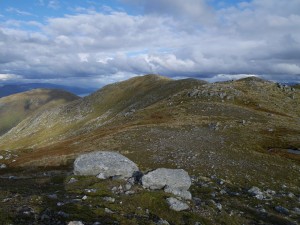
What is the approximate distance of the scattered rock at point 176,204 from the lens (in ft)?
80.3

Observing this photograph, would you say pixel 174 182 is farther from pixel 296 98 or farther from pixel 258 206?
pixel 296 98

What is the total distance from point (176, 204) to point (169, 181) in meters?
4.37

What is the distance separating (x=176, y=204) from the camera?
24.8m

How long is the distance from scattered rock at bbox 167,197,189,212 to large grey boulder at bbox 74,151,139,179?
727cm

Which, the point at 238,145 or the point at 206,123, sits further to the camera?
the point at 206,123

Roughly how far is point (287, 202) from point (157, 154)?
2166 cm

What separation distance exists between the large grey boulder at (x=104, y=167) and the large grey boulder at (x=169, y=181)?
365cm

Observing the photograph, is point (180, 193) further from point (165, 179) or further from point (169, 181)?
point (165, 179)

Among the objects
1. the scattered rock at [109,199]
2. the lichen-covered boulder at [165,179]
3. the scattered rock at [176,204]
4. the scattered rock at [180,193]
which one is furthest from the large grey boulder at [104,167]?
the scattered rock at [176,204]

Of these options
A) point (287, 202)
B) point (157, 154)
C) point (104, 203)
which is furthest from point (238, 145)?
point (104, 203)

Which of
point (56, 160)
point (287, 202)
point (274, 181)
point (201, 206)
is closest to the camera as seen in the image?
point (201, 206)

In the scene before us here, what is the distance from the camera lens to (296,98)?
122062 mm

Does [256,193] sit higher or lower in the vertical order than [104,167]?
lower

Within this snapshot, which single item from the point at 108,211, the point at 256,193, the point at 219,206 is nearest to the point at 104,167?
the point at 108,211
